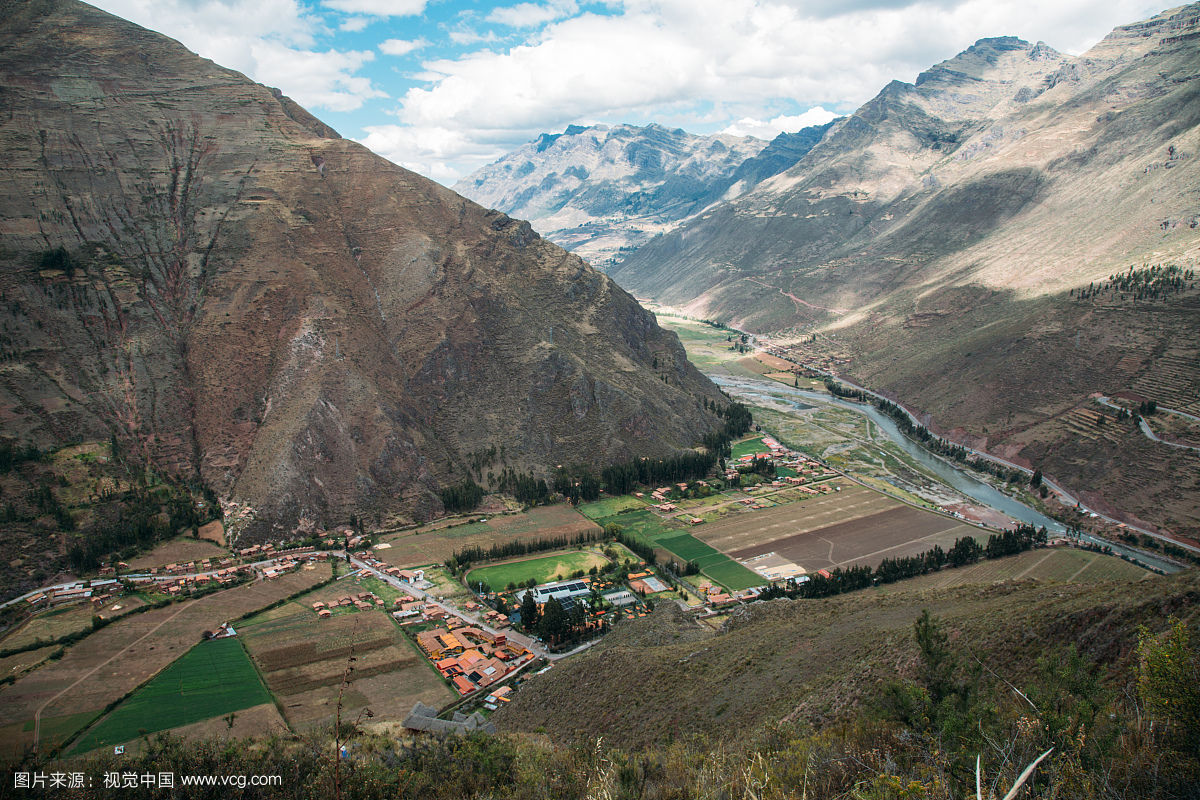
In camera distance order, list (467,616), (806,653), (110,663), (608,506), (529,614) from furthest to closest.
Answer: (608,506)
(467,616)
(529,614)
(110,663)
(806,653)

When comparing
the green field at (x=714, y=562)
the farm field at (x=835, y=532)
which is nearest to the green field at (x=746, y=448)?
the farm field at (x=835, y=532)

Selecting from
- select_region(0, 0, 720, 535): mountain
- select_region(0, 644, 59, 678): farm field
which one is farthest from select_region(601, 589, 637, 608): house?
select_region(0, 644, 59, 678): farm field

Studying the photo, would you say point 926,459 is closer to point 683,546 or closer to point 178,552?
point 683,546

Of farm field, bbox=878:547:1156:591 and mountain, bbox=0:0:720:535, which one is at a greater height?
mountain, bbox=0:0:720:535

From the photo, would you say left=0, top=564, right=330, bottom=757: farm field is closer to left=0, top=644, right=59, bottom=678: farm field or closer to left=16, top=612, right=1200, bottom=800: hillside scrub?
left=0, top=644, right=59, bottom=678: farm field

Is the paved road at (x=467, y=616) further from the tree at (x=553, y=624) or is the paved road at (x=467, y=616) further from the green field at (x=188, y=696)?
the green field at (x=188, y=696)

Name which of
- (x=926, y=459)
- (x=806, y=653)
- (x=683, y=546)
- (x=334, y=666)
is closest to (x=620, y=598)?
(x=683, y=546)

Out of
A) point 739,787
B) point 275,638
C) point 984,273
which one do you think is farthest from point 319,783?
point 984,273
